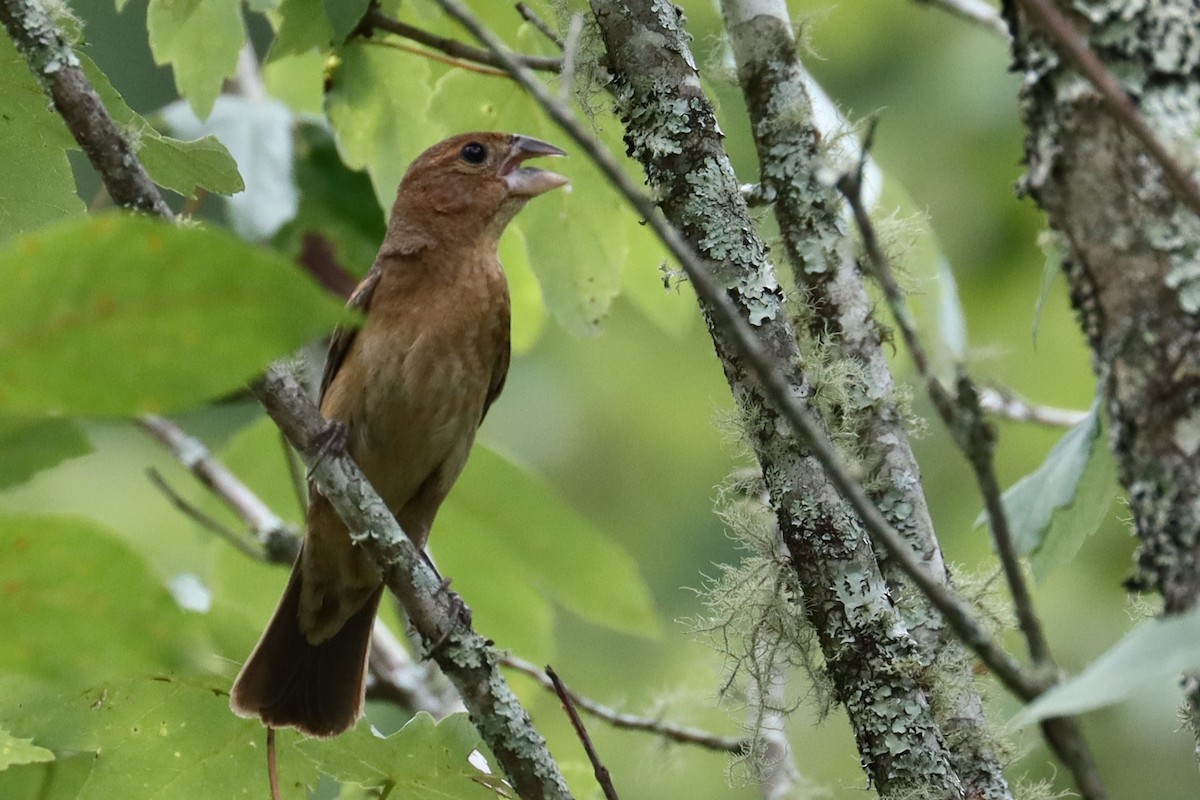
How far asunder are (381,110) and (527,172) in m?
0.61

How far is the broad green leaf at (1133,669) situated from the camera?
4.22 ft

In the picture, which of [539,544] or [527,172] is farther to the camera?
[527,172]

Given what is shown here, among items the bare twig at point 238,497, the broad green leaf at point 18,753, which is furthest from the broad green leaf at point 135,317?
the bare twig at point 238,497

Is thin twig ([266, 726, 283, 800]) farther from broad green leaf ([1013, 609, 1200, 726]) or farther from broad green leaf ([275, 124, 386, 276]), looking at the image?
broad green leaf ([275, 124, 386, 276])

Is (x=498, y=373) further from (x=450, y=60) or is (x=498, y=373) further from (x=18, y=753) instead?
(x=18, y=753)

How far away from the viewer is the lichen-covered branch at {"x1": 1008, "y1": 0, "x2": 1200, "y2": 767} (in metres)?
1.67

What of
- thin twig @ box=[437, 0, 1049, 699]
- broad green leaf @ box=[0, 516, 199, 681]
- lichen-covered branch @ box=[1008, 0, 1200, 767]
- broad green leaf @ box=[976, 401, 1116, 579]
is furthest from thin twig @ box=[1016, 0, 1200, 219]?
broad green leaf @ box=[0, 516, 199, 681]

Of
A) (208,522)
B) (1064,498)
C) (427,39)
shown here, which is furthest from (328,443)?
(208,522)

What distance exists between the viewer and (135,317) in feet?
3.68

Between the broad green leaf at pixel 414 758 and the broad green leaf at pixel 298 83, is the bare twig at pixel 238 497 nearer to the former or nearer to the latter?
the broad green leaf at pixel 298 83

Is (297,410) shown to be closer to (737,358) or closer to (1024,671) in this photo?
(737,358)

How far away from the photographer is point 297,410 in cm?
275

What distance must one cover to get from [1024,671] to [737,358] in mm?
970

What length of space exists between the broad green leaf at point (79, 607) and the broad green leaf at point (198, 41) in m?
2.24
